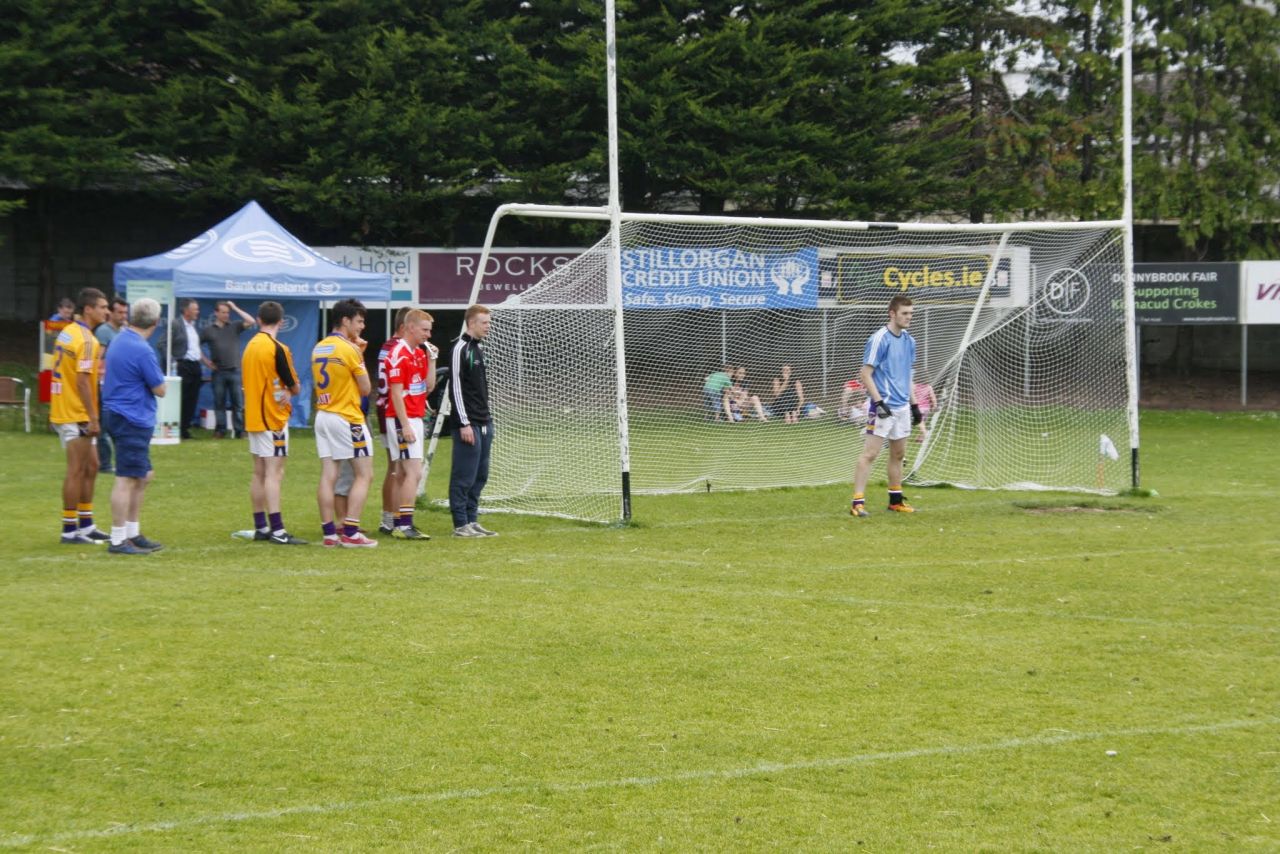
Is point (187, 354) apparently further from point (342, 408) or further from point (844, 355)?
point (342, 408)

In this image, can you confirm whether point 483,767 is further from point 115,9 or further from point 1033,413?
point 115,9

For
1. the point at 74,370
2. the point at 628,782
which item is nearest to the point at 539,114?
the point at 74,370

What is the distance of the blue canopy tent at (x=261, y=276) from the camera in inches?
824

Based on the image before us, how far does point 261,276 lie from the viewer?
21.4 meters

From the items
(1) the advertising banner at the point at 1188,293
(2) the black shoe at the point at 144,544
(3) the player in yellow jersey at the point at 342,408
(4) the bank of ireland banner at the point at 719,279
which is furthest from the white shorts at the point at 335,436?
(1) the advertising banner at the point at 1188,293

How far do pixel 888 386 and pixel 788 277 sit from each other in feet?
11.6

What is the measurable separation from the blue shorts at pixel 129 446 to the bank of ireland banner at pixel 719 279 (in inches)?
237

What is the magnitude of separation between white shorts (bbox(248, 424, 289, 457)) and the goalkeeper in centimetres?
524

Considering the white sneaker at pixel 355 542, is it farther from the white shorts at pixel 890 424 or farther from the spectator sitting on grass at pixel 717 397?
the spectator sitting on grass at pixel 717 397

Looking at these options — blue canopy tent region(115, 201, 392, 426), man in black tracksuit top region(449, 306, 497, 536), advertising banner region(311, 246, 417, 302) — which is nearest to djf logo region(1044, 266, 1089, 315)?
man in black tracksuit top region(449, 306, 497, 536)

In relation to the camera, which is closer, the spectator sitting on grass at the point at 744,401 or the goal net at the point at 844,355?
the goal net at the point at 844,355

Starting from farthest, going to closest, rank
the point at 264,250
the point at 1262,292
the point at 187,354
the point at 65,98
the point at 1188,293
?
the point at 1188,293, the point at 1262,292, the point at 65,98, the point at 264,250, the point at 187,354

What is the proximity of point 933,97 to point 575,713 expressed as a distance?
87.3 feet

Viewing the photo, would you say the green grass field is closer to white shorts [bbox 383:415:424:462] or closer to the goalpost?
white shorts [bbox 383:415:424:462]
